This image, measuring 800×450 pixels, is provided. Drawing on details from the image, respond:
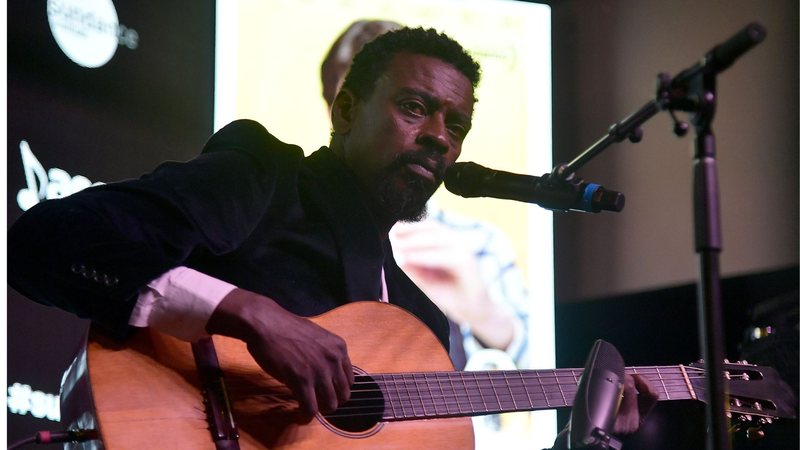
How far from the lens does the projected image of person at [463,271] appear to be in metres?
3.26

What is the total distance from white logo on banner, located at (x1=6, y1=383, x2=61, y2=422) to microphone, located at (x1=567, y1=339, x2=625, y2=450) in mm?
1742

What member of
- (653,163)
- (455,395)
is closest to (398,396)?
(455,395)

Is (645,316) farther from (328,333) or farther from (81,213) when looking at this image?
(81,213)

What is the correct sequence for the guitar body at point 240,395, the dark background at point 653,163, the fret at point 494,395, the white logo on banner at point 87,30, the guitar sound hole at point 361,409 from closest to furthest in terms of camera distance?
the guitar body at point 240,395 → the guitar sound hole at point 361,409 → the fret at point 494,395 → the white logo on banner at point 87,30 → the dark background at point 653,163

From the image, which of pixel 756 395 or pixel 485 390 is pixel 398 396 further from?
pixel 756 395

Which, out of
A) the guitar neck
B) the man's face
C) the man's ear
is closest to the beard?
the man's face

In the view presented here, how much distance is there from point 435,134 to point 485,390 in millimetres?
797

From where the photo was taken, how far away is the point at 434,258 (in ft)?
10.9

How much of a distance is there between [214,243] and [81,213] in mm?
320

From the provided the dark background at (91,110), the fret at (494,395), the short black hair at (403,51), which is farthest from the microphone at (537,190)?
the dark background at (91,110)

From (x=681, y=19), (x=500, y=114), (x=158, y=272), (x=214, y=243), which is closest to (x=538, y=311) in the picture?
(x=500, y=114)

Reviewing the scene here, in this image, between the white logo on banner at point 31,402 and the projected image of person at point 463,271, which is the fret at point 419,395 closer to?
the projected image of person at point 463,271

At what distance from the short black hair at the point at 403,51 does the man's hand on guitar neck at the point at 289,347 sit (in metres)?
1.11

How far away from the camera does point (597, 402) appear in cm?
163
